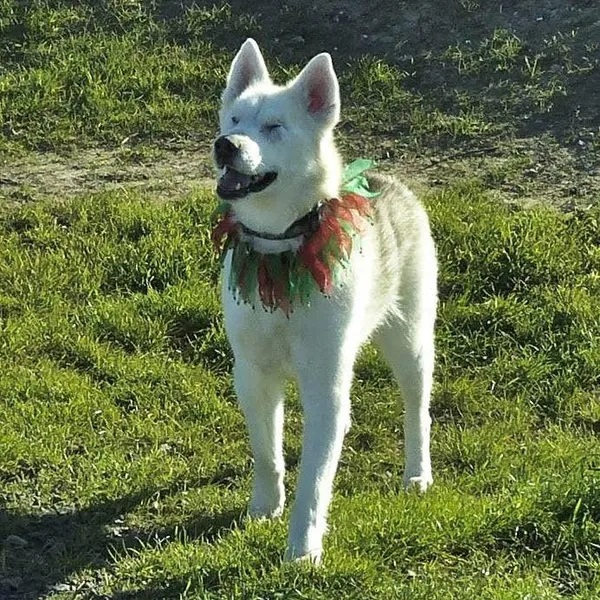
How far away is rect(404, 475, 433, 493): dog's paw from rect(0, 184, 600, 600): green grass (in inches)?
2.5

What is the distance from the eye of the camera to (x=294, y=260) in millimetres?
4758

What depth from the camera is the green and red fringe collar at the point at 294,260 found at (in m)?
4.71

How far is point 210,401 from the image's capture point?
6297 mm

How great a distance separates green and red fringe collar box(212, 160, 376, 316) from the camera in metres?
4.71

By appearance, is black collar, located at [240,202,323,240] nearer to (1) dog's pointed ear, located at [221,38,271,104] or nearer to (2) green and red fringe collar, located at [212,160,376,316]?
(2) green and red fringe collar, located at [212,160,376,316]

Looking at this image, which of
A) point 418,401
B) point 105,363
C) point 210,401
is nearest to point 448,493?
point 418,401

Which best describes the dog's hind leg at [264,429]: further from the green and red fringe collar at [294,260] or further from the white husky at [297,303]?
the green and red fringe collar at [294,260]

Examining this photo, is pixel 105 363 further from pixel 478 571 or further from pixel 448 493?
pixel 478 571

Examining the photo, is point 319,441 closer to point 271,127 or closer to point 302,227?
point 302,227

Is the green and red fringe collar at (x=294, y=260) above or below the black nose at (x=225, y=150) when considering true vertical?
below

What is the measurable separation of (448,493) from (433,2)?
639 cm

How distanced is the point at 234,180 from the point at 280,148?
0.88 feet

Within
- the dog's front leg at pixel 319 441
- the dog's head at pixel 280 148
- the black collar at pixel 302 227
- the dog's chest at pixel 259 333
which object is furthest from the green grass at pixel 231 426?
the dog's head at pixel 280 148

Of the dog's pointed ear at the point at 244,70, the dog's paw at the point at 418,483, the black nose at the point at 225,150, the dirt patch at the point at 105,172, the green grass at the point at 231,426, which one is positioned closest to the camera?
the black nose at the point at 225,150
